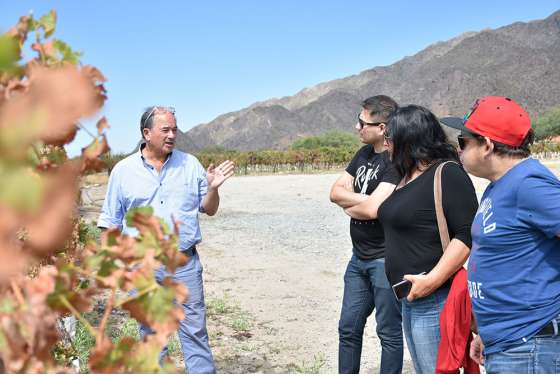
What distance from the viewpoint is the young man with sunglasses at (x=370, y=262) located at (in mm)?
3164

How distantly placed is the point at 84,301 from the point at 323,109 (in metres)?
152

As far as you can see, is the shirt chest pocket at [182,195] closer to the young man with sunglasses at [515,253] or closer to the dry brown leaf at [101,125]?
the young man with sunglasses at [515,253]

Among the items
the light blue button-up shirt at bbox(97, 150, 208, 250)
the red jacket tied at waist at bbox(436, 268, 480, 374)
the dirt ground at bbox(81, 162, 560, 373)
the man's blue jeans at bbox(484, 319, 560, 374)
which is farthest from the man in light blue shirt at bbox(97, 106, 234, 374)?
the man's blue jeans at bbox(484, 319, 560, 374)

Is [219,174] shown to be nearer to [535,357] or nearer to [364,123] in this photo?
[364,123]

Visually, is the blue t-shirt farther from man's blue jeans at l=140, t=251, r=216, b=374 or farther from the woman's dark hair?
man's blue jeans at l=140, t=251, r=216, b=374

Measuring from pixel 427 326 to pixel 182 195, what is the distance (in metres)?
1.57

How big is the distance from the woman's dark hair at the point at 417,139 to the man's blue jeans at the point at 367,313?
2.54 ft

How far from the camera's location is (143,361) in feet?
2.34

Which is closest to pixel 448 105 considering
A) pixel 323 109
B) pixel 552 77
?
pixel 552 77

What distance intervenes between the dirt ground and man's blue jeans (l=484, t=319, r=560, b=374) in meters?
2.21

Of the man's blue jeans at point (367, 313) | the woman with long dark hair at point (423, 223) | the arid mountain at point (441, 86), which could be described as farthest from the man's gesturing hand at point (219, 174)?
the arid mountain at point (441, 86)

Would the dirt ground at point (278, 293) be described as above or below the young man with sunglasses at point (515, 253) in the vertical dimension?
below

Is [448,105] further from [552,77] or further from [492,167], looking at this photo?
[492,167]

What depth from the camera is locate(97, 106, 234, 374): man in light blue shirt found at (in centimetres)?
325
